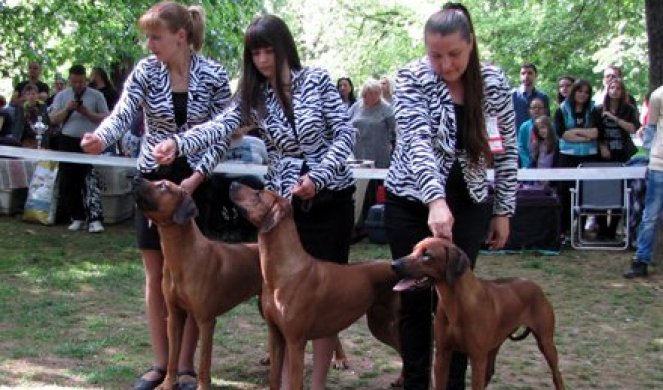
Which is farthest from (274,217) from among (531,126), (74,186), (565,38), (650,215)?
(565,38)

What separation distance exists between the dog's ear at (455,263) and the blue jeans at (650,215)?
5.49 m

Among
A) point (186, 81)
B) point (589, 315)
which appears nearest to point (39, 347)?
point (186, 81)

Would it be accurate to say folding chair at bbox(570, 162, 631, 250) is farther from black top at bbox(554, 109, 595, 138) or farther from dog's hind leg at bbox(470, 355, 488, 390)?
dog's hind leg at bbox(470, 355, 488, 390)

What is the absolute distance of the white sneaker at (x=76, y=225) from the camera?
1173 cm

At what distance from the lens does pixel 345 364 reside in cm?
574

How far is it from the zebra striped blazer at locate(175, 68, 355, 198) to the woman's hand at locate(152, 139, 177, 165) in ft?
0.15

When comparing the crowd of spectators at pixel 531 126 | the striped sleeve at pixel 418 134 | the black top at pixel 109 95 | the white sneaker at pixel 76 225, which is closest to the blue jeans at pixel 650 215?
the crowd of spectators at pixel 531 126

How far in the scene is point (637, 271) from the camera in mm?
9180

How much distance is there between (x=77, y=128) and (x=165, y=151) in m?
7.61

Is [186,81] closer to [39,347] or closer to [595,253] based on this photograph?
[39,347]

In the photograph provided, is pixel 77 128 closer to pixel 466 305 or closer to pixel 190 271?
pixel 190 271

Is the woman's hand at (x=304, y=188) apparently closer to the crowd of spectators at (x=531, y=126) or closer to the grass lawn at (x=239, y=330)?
the grass lawn at (x=239, y=330)

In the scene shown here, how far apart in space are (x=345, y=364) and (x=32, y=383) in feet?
6.28

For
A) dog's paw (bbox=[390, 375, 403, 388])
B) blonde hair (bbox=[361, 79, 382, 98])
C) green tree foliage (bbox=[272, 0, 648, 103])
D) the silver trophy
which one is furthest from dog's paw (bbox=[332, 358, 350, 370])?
green tree foliage (bbox=[272, 0, 648, 103])
